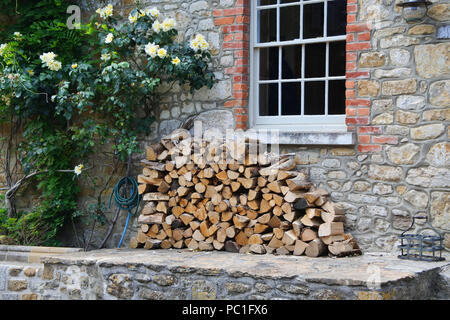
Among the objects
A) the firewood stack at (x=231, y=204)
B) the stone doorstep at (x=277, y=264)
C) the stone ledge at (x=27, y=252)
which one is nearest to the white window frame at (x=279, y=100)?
the firewood stack at (x=231, y=204)

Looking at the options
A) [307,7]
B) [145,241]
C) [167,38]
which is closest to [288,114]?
[307,7]

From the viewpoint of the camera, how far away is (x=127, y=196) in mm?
7129

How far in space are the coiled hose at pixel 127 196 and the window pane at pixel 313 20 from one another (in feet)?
8.62

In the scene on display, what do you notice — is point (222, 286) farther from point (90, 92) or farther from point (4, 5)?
point (4, 5)

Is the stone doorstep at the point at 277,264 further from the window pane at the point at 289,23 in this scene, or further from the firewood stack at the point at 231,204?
the window pane at the point at 289,23

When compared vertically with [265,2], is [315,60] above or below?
below

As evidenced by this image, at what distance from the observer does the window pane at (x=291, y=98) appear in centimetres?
625

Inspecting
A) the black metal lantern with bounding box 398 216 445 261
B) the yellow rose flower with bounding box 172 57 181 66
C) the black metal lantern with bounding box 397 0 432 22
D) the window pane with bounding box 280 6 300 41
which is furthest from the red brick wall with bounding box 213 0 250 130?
the black metal lantern with bounding box 398 216 445 261

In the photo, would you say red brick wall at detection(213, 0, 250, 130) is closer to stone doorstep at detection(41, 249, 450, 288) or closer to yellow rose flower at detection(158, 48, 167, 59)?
yellow rose flower at detection(158, 48, 167, 59)

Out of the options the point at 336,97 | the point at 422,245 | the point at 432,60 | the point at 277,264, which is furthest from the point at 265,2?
the point at 422,245

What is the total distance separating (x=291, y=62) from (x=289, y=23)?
0.40 metres

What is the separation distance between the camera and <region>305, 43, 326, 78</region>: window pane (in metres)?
6.09

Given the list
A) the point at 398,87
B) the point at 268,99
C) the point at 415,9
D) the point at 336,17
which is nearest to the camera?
the point at 415,9

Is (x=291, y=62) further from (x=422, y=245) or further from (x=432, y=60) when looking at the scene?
(x=422, y=245)
